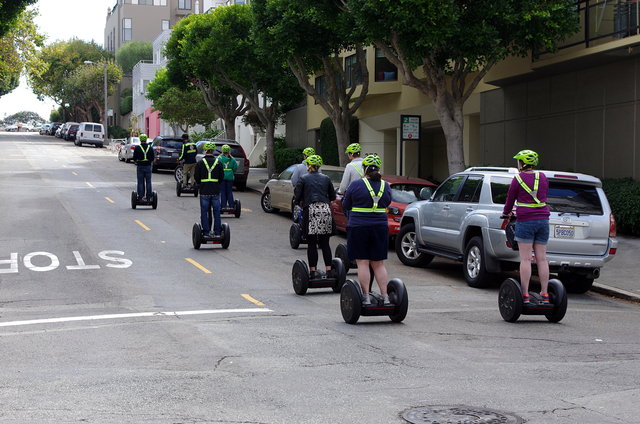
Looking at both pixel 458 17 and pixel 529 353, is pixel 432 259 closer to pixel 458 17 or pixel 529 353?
pixel 458 17

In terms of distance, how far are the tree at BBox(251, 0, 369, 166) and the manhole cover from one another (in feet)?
59.0

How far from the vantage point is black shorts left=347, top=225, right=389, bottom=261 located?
33.4ft

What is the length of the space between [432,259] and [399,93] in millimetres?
17619

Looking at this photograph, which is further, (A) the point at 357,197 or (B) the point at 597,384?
(A) the point at 357,197

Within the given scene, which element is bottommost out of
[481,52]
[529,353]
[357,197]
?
[529,353]

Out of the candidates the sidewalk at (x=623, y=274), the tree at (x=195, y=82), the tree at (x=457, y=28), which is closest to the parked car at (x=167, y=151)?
the tree at (x=195, y=82)

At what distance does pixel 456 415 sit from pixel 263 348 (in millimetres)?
2787

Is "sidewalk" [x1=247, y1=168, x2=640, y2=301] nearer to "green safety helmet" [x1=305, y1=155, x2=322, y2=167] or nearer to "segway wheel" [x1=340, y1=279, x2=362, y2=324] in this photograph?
"green safety helmet" [x1=305, y1=155, x2=322, y2=167]

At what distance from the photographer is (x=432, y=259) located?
16766 millimetres

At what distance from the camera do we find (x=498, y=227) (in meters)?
13.5

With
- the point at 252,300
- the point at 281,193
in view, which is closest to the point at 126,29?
the point at 281,193

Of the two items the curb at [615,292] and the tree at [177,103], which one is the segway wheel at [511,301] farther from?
the tree at [177,103]

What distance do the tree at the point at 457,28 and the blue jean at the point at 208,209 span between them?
6043 millimetres

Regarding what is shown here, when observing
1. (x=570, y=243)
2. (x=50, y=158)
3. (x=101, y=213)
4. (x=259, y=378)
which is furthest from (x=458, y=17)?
(x=50, y=158)
